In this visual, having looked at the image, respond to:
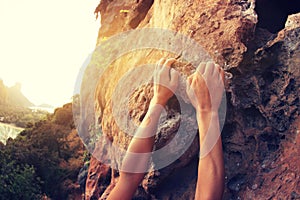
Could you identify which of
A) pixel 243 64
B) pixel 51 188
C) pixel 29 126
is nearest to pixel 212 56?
pixel 243 64

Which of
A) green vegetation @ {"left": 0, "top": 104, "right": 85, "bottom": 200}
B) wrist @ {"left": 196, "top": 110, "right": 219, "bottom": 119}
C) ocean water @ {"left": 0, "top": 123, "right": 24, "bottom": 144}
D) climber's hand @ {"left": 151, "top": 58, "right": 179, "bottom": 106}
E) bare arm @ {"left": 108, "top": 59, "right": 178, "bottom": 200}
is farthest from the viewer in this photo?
ocean water @ {"left": 0, "top": 123, "right": 24, "bottom": 144}

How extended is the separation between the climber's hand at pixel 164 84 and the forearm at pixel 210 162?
0.69 m

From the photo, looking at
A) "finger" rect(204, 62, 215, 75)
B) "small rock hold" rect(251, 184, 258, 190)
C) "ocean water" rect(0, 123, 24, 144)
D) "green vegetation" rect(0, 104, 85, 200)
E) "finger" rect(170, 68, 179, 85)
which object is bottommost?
"ocean water" rect(0, 123, 24, 144)

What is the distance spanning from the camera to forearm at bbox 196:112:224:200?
4633 mm

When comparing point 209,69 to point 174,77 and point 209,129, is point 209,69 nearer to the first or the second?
point 174,77

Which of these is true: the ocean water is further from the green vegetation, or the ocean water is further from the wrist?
the wrist

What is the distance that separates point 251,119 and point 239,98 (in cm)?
40

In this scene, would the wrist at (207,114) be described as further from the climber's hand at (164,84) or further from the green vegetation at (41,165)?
the green vegetation at (41,165)

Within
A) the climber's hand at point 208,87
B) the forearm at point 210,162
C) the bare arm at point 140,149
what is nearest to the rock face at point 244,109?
the bare arm at point 140,149

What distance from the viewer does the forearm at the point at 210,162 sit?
4633mm

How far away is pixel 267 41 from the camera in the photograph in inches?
247

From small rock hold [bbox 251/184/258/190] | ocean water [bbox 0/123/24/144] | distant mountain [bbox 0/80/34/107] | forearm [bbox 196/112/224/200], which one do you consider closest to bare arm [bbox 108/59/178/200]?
forearm [bbox 196/112/224/200]

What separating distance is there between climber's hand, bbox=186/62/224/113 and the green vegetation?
8.27 m

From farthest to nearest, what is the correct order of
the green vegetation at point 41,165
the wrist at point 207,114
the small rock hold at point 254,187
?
the green vegetation at point 41,165 < the small rock hold at point 254,187 < the wrist at point 207,114
